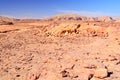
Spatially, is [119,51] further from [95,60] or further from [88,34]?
[88,34]

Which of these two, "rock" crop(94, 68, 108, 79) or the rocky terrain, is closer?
"rock" crop(94, 68, 108, 79)

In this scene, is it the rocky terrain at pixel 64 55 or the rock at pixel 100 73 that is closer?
the rock at pixel 100 73

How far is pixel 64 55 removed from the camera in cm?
1100

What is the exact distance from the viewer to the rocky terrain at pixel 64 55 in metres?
8.40

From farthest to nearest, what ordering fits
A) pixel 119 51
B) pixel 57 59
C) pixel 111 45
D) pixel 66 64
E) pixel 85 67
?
pixel 111 45
pixel 119 51
pixel 57 59
pixel 66 64
pixel 85 67

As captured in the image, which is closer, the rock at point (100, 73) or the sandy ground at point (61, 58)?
the rock at point (100, 73)

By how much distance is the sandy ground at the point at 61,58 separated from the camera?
833cm

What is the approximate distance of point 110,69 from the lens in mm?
8969

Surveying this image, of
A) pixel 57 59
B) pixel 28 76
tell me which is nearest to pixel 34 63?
pixel 57 59

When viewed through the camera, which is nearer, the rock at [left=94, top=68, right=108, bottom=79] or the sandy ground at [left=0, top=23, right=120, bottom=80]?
the rock at [left=94, top=68, right=108, bottom=79]

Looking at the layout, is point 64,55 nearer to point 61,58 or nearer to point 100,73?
point 61,58

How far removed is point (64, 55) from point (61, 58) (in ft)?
1.81

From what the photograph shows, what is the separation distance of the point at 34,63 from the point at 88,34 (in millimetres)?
6967

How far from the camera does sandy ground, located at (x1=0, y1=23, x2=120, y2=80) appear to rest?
8.33 meters
